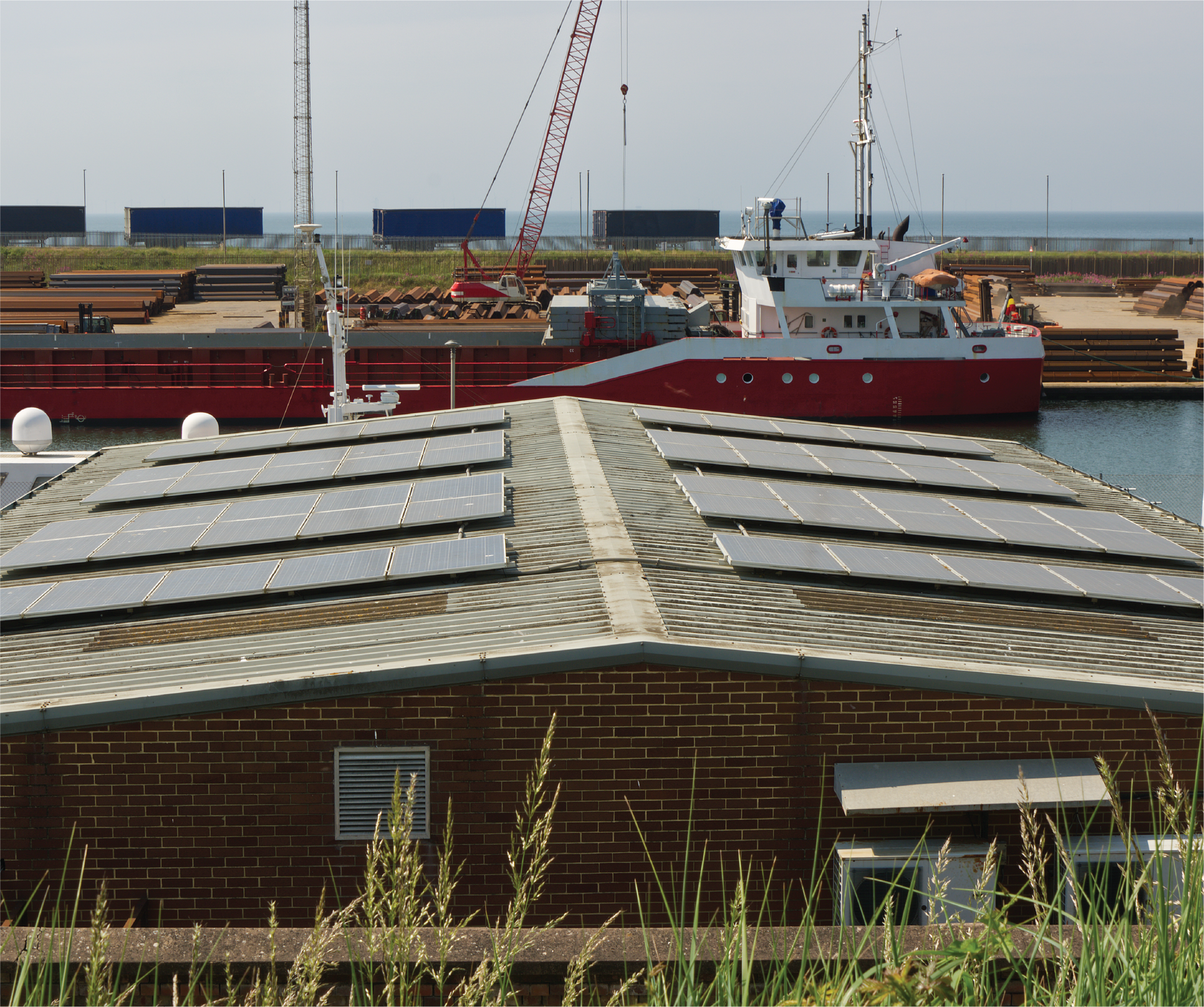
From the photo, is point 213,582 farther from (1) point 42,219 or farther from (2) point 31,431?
(1) point 42,219

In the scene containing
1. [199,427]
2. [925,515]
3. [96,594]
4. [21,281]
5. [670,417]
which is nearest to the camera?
[96,594]

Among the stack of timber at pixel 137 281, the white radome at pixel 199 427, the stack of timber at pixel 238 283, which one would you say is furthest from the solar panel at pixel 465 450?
the stack of timber at pixel 238 283

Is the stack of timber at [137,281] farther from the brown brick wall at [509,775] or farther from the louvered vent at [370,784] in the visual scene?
the louvered vent at [370,784]

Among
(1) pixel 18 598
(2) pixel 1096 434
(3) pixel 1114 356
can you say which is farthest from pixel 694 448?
(3) pixel 1114 356

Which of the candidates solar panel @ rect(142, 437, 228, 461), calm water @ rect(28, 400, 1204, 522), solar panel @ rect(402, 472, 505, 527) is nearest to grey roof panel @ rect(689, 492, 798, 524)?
solar panel @ rect(402, 472, 505, 527)

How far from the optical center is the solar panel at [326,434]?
19219mm

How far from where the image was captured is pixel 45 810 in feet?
32.4

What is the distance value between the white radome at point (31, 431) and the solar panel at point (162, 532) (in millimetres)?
9426

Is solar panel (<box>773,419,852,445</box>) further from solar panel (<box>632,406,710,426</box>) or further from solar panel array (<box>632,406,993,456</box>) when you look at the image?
solar panel (<box>632,406,710,426</box>)

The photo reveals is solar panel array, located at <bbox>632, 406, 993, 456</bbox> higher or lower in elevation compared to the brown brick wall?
higher

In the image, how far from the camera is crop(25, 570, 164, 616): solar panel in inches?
468

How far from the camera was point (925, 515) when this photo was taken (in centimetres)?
1485

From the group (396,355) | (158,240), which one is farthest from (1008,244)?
(396,355)

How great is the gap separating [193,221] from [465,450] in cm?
12984
